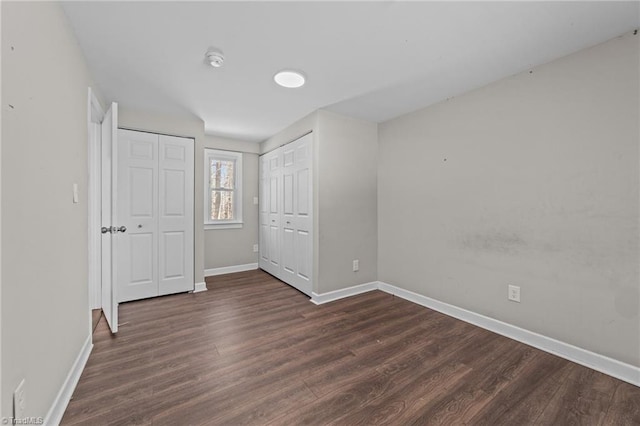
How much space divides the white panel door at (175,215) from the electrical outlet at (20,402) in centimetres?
224

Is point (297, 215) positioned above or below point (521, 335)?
above

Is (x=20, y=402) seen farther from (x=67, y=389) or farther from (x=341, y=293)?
(x=341, y=293)

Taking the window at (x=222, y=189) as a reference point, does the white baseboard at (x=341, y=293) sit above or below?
below

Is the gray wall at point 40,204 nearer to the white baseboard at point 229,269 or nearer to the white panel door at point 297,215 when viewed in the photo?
the white panel door at point 297,215

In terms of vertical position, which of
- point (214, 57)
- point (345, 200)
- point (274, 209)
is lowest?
point (274, 209)

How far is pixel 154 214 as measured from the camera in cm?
316

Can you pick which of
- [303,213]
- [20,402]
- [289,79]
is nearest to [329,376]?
[20,402]

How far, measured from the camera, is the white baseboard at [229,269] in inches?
163

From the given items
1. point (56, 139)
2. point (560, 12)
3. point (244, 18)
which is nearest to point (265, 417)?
point (56, 139)

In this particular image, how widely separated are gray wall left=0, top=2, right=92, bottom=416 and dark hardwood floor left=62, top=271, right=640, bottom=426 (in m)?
0.38

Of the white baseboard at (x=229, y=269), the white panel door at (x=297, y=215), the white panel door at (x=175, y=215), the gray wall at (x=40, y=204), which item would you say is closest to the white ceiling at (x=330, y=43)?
the gray wall at (x=40, y=204)

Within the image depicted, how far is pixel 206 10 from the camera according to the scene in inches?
58.6

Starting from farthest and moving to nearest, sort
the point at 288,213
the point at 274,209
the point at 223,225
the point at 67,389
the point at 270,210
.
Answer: the point at 223,225 → the point at 270,210 → the point at 274,209 → the point at 288,213 → the point at 67,389

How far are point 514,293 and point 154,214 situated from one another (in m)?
3.84
